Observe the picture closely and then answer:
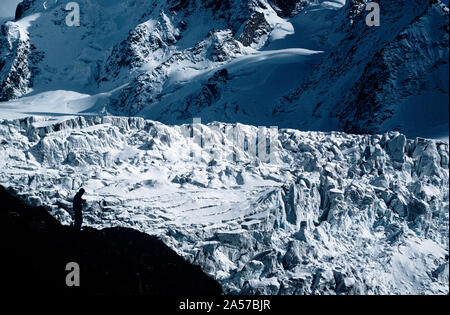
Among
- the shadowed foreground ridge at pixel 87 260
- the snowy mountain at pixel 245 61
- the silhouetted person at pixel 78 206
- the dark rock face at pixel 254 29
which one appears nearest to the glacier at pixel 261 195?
the shadowed foreground ridge at pixel 87 260

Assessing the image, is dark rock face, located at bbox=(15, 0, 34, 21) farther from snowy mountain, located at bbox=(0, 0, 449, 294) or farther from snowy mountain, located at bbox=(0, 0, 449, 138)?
snowy mountain, located at bbox=(0, 0, 449, 294)

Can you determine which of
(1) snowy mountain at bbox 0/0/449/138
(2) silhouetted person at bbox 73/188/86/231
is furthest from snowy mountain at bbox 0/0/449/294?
(2) silhouetted person at bbox 73/188/86/231

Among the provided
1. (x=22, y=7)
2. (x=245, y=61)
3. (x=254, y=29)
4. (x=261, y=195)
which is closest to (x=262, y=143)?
(x=261, y=195)

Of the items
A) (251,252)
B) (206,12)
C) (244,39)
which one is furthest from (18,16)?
(251,252)

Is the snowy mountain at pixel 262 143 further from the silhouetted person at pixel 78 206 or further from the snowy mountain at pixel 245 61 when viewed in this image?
the silhouetted person at pixel 78 206

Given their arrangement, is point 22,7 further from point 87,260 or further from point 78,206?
point 87,260
